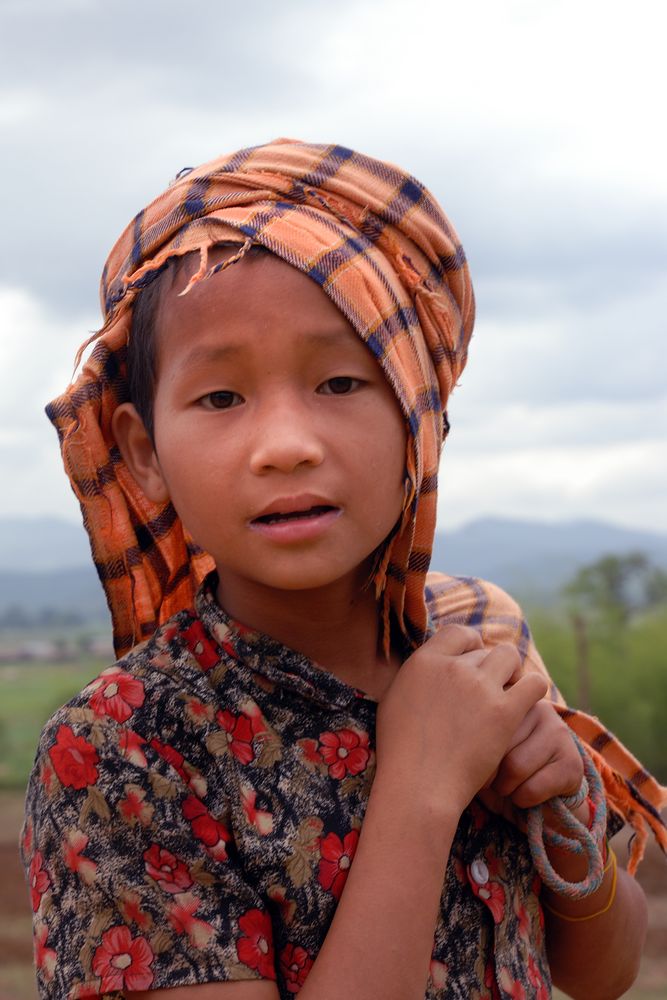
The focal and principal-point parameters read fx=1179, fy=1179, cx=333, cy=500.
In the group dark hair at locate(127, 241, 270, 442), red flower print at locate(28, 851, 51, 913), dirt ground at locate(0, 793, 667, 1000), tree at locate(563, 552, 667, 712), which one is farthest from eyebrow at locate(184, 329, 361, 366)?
tree at locate(563, 552, 667, 712)

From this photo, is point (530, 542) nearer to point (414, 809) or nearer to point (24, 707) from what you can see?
point (24, 707)

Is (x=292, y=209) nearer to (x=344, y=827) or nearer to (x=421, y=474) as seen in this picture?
(x=421, y=474)

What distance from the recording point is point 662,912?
912cm

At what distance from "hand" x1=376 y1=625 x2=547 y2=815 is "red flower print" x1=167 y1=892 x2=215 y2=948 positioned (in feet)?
1.01

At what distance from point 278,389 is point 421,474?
0.26m

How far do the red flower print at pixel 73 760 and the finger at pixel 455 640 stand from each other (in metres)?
0.55

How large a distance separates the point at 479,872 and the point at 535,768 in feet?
0.56

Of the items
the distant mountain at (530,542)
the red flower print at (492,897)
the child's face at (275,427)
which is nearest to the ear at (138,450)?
the child's face at (275,427)

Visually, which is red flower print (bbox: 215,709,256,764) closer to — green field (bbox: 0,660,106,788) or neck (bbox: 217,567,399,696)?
neck (bbox: 217,567,399,696)

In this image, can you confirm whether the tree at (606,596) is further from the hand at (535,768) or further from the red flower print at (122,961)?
the red flower print at (122,961)

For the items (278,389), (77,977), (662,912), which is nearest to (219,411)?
(278,389)

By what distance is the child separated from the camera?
1475mm

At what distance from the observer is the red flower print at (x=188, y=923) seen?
1454 mm

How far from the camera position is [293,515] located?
1.57 m
